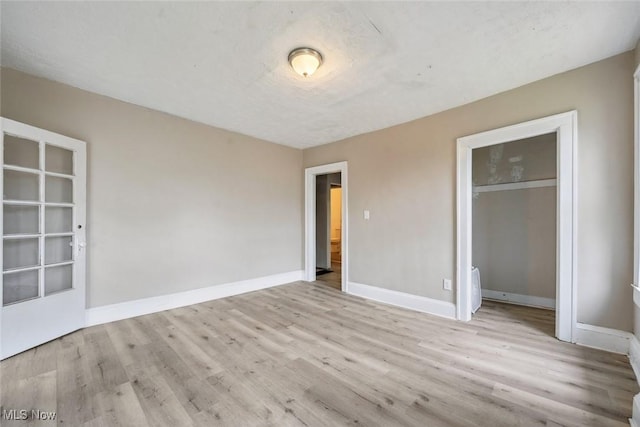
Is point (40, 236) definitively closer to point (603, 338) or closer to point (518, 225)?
point (603, 338)

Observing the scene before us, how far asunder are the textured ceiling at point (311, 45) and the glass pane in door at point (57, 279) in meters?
1.88

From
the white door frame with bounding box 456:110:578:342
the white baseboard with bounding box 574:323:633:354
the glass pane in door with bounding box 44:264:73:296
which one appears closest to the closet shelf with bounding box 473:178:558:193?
the white door frame with bounding box 456:110:578:342

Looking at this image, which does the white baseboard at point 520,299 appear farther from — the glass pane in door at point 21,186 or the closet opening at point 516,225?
the glass pane in door at point 21,186

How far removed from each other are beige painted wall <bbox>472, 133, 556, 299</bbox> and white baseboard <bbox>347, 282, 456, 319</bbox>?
1321mm

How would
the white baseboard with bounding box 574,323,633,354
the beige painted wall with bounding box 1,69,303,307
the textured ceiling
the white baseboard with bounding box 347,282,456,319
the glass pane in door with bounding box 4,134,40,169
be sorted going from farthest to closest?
the white baseboard with bounding box 347,282,456,319 < the beige painted wall with bounding box 1,69,303,307 < the glass pane in door with bounding box 4,134,40,169 < the white baseboard with bounding box 574,323,633,354 < the textured ceiling

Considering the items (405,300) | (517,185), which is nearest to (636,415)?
(405,300)

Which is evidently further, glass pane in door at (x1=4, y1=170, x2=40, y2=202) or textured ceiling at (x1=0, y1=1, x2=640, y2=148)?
glass pane in door at (x1=4, y1=170, x2=40, y2=202)

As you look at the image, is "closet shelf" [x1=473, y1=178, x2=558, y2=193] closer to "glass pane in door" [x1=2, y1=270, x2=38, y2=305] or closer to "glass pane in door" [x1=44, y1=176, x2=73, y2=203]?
"glass pane in door" [x1=44, y1=176, x2=73, y2=203]

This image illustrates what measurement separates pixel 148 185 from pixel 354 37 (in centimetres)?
286

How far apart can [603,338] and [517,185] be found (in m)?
2.10

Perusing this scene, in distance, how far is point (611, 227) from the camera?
2215 millimetres

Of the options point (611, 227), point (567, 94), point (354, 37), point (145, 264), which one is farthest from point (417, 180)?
point (145, 264)

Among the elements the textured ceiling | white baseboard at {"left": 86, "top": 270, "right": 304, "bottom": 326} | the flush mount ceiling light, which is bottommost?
white baseboard at {"left": 86, "top": 270, "right": 304, "bottom": 326}

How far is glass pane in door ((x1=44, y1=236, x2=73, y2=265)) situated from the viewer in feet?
8.26
